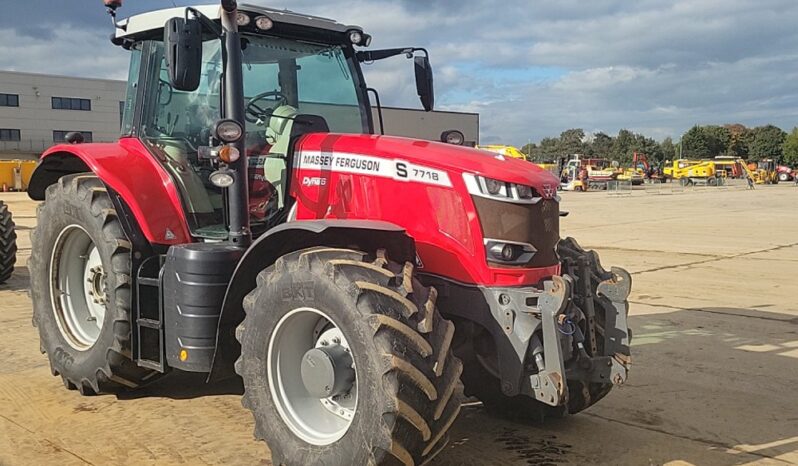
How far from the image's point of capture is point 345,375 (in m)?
3.59

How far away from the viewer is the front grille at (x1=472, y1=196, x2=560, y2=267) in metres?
3.81

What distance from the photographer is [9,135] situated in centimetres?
5862

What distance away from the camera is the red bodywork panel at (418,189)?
384 centimetres

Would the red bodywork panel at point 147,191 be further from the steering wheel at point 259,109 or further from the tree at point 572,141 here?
the tree at point 572,141

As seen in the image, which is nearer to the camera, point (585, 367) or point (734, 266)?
point (585, 367)

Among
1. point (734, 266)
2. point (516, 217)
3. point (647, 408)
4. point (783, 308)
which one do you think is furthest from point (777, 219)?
point (516, 217)

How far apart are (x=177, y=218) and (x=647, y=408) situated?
3.39 metres

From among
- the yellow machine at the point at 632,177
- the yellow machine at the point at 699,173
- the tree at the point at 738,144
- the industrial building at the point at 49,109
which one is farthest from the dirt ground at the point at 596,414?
the tree at the point at 738,144

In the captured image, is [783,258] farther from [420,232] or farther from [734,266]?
[420,232]

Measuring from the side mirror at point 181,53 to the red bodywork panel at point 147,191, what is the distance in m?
1.07

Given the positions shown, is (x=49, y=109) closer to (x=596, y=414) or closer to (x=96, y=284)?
(x=96, y=284)

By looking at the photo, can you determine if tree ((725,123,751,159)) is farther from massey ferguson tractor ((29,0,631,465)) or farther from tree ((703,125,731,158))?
massey ferguson tractor ((29,0,631,465))

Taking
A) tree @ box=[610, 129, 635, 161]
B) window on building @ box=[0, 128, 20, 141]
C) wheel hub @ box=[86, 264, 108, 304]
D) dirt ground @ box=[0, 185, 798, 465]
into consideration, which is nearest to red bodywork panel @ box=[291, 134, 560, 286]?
dirt ground @ box=[0, 185, 798, 465]

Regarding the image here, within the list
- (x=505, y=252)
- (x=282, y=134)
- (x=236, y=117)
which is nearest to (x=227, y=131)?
(x=236, y=117)
